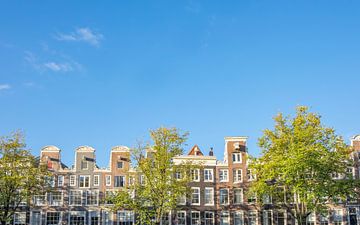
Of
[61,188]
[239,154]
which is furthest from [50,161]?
[239,154]

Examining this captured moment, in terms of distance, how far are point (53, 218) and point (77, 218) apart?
297cm

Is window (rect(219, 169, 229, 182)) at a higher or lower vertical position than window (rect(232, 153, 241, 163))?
lower

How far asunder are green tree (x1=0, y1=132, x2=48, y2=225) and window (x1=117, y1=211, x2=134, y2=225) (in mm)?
11316

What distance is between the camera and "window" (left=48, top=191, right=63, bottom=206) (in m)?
63.6

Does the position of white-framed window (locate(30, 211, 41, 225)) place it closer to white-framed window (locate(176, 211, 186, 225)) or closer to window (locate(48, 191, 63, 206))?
window (locate(48, 191, 63, 206))

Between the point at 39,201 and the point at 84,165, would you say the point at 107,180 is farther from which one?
the point at 39,201

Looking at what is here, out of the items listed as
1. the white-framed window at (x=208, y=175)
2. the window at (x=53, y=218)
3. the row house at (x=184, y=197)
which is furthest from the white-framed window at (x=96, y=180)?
the white-framed window at (x=208, y=175)

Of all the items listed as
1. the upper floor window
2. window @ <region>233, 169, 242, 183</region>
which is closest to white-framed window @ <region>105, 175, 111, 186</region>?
the upper floor window

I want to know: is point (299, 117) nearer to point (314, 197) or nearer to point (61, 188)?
point (314, 197)

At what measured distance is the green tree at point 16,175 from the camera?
54.7 meters

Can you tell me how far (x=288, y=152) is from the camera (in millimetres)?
52344

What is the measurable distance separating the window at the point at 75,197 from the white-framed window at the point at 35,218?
4.17 metres

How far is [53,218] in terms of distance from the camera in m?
63.0

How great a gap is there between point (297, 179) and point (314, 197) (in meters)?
2.53
